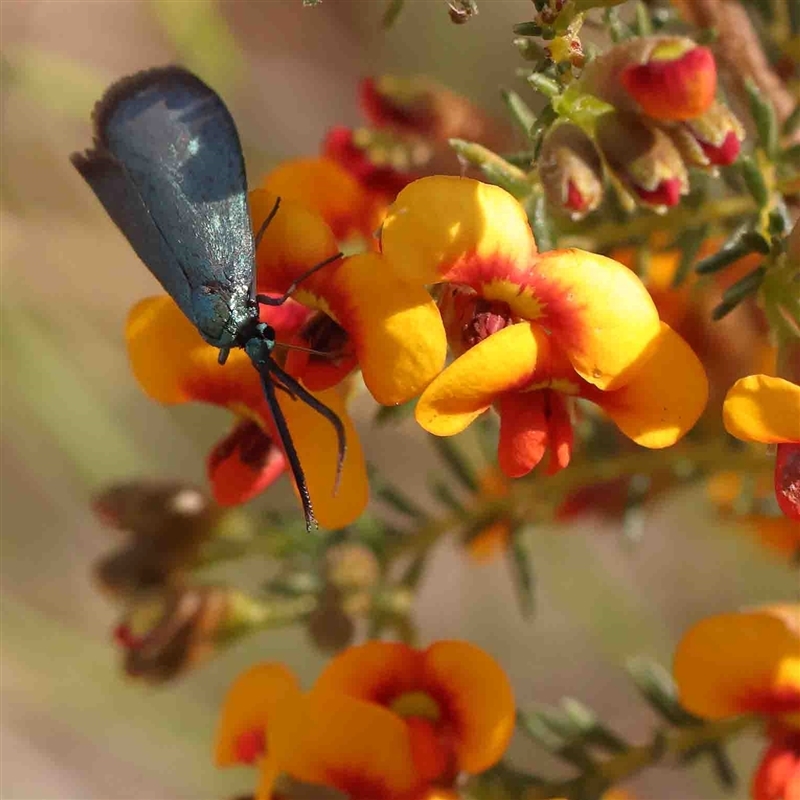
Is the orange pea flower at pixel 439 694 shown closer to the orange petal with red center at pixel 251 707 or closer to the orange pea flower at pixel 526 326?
the orange petal with red center at pixel 251 707

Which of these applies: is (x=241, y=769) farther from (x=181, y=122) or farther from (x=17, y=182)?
(x=181, y=122)

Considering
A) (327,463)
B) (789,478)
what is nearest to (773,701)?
(789,478)

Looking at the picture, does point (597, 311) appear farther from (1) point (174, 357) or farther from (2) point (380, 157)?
(2) point (380, 157)

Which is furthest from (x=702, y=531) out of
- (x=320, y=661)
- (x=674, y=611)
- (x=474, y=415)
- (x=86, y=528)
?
(x=474, y=415)

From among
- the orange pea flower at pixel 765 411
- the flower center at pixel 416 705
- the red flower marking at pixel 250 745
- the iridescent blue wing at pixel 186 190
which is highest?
the iridescent blue wing at pixel 186 190

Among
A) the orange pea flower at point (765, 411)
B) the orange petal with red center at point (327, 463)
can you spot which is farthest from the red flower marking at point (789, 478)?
the orange petal with red center at point (327, 463)

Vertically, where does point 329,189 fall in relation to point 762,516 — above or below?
above
